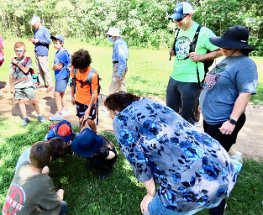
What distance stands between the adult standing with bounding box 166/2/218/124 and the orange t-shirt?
97 cm

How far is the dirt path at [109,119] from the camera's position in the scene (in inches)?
200

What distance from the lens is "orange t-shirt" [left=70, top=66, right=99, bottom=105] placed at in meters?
4.34

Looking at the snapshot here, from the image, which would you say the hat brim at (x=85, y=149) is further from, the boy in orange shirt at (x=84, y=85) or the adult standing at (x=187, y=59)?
the adult standing at (x=187, y=59)

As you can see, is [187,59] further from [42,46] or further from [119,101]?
[42,46]

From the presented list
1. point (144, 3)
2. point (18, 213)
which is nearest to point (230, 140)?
point (18, 213)

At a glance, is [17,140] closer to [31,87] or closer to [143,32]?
[31,87]

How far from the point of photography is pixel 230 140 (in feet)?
9.93

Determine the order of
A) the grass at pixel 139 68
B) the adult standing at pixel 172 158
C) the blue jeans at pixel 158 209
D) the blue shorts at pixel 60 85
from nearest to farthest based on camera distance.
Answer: the adult standing at pixel 172 158, the blue jeans at pixel 158 209, the blue shorts at pixel 60 85, the grass at pixel 139 68

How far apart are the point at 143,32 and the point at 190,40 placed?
10786 millimetres

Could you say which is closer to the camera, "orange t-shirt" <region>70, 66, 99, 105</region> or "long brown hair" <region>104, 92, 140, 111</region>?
"long brown hair" <region>104, 92, 140, 111</region>

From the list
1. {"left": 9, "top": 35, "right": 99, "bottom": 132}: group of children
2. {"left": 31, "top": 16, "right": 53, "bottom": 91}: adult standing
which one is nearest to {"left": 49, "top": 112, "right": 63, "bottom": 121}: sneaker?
{"left": 9, "top": 35, "right": 99, "bottom": 132}: group of children

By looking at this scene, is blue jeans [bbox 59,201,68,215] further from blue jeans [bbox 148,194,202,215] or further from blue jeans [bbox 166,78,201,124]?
blue jeans [bbox 166,78,201,124]

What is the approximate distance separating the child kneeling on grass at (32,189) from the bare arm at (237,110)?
5.18ft

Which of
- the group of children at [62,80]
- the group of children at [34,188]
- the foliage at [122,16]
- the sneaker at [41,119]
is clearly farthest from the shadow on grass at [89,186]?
the foliage at [122,16]
